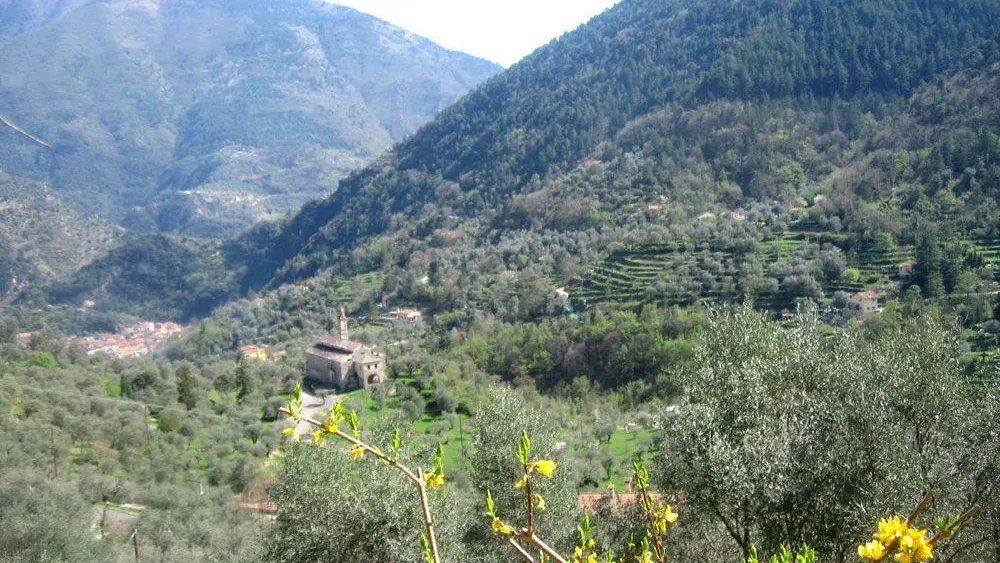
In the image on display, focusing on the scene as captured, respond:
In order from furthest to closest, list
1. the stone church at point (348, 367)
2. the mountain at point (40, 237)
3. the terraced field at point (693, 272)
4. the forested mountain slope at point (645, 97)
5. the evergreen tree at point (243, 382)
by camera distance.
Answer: the mountain at point (40, 237), the forested mountain slope at point (645, 97), the stone church at point (348, 367), the evergreen tree at point (243, 382), the terraced field at point (693, 272)

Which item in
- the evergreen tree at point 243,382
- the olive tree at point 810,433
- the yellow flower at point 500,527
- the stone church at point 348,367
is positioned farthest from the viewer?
the stone church at point 348,367

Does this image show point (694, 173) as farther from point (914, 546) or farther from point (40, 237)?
point (40, 237)

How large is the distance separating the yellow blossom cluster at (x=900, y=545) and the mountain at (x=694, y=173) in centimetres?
3009

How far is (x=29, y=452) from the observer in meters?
21.8

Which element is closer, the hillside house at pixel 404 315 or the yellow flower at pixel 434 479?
the yellow flower at pixel 434 479

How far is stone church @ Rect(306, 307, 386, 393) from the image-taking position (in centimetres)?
3972

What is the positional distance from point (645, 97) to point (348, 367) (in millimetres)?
55814

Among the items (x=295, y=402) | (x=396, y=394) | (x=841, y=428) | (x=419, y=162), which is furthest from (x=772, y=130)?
(x=295, y=402)

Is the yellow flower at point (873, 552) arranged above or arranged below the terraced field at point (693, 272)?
above

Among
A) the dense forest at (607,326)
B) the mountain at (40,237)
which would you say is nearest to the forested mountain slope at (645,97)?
the dense forest at (607,326)

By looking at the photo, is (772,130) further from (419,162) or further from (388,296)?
(419,162)

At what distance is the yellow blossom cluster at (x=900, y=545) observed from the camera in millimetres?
2273

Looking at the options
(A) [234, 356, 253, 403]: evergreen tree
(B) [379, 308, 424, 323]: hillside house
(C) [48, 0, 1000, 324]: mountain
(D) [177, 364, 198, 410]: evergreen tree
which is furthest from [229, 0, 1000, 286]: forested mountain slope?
(D) [177, 364, 198, 410]: evergreen tree

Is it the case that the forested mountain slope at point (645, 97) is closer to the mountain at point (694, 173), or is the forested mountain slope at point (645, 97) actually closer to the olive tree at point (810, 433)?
the mountain at point (694, 173)
